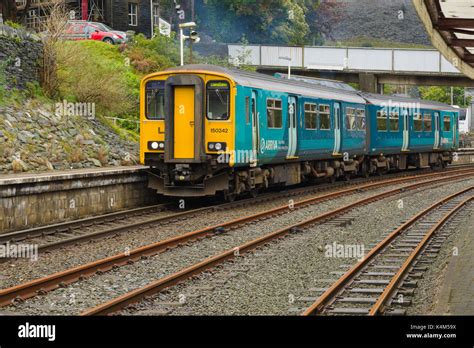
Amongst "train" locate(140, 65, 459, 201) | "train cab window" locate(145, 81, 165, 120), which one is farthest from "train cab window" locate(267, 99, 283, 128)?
"train cab window" locate(145, 81, 165, 120)

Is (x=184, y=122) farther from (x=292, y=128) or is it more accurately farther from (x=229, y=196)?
(x=292, y=128)

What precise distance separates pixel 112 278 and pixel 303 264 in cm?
302

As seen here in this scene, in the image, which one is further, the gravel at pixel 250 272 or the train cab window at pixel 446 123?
the train cab window at pixel 446 123

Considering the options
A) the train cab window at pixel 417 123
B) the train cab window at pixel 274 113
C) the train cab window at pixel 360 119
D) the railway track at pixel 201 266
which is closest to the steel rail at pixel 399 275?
the railway track at pixel 201 266

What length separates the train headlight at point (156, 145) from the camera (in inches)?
791

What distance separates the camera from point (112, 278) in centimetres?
1145

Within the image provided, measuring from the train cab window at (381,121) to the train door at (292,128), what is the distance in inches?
379

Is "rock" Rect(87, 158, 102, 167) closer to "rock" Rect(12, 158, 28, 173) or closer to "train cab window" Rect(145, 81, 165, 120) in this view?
"rock" Rect(12, 158, 28, 173)

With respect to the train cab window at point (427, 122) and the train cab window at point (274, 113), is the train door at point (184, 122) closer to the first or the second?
the train cab window at point (274, 113)

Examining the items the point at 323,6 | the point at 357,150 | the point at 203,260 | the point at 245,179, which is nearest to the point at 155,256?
the point at 203,260

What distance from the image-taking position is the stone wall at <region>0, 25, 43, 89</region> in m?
24.4

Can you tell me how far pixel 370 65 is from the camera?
51.9m

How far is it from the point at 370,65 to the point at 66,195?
120 ft

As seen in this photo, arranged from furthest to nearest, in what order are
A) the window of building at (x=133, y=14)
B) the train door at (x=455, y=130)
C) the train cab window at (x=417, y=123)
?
1. the window of building at (x=133, y=14)
2. the train door at (x=455, y=130)
3. the train cab window at (x=417, y=123)
